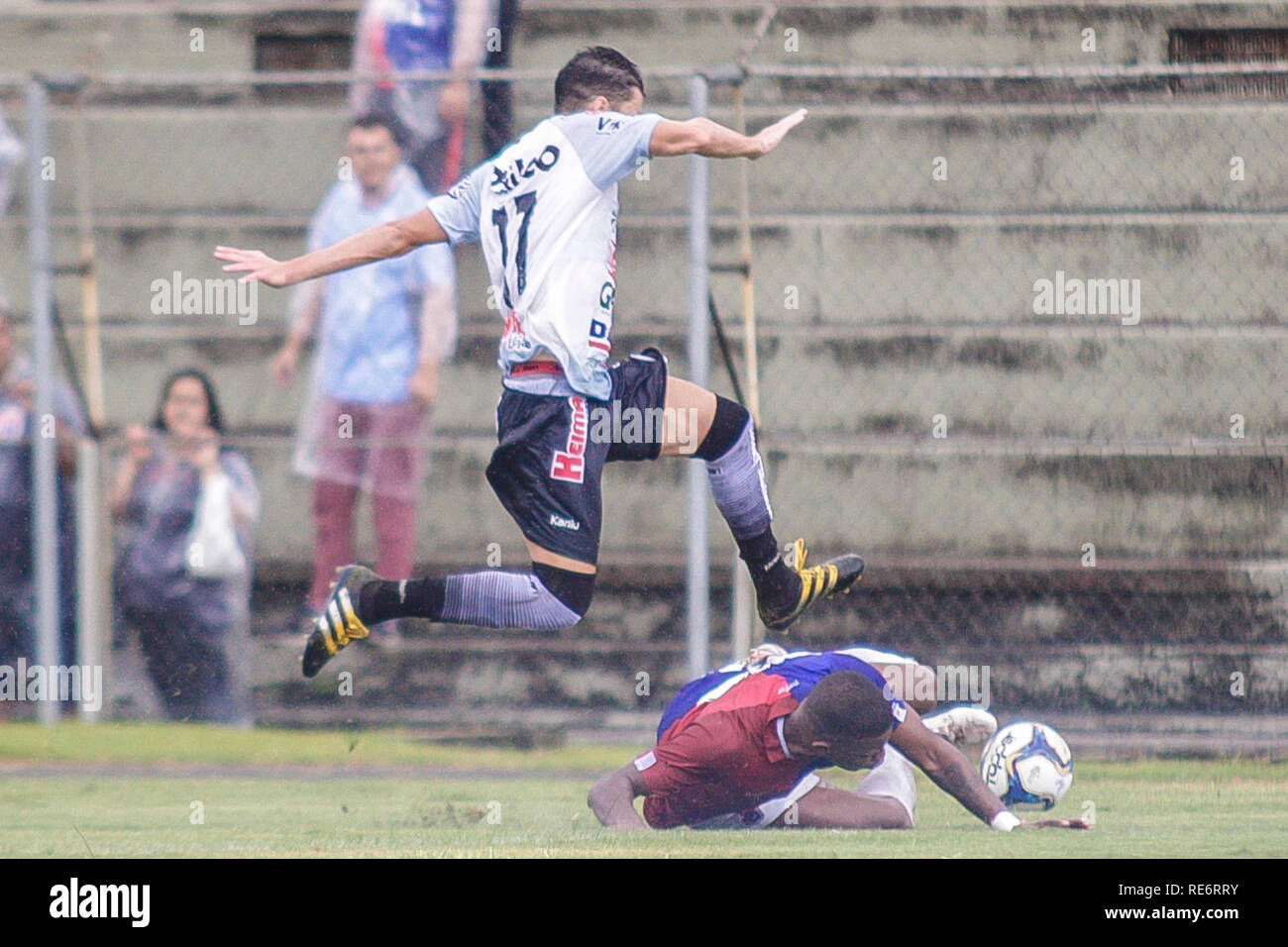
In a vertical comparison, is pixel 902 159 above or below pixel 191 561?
above

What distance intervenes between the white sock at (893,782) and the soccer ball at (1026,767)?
10.9 inches

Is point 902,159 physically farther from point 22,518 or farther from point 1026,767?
point 22,518

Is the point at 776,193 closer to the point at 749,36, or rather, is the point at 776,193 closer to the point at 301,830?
the point at 749,36

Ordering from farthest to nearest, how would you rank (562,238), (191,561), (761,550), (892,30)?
(892,30) < (191,561) < (761,550) < (562,238)

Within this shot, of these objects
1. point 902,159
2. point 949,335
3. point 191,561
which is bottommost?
point 191,561

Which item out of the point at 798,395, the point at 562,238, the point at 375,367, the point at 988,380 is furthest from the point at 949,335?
the point at 562,238

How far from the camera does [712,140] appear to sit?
637 cm

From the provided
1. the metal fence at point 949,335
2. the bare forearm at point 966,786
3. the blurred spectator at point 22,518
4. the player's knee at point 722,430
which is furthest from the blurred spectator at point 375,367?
the bare forearm at point 966,786

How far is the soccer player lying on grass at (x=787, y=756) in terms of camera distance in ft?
21.7

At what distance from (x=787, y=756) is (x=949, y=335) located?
12.2 ft

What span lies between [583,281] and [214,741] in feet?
12.0

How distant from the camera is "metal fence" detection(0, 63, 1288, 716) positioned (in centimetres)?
968

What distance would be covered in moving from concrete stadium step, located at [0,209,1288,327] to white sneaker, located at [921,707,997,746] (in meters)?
2.84
